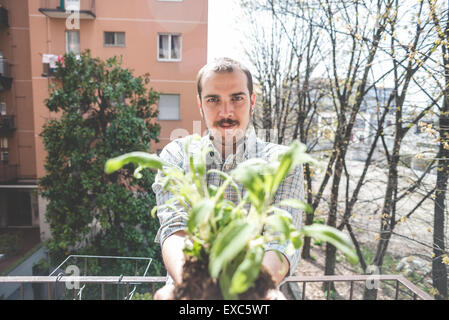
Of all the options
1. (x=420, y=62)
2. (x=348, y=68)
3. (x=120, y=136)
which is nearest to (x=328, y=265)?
(x=348, y=68)

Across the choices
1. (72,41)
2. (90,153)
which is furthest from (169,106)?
(90,153)

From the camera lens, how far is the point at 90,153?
5.51 m

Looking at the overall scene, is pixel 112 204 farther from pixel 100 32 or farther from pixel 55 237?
pixel 100 32

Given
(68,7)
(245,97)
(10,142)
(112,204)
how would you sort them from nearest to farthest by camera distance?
1. (245,97)
2. (112,204)
3. (68,7)
4. (10,142)

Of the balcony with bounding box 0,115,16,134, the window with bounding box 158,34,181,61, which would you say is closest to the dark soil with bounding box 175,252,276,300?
the window with bounding box 158,34,181,61

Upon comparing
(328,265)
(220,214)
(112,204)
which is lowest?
(328,265)

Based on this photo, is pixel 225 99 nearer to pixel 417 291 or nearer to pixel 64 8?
pixel 417 291

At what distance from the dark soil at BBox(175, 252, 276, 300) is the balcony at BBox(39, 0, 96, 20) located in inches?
361

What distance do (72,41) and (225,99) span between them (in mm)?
9196

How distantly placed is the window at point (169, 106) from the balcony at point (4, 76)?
18.1ft

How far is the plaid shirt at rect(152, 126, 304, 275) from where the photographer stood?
837mm

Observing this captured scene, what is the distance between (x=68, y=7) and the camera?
26.6 feet

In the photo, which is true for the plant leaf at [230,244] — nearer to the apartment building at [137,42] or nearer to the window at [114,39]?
the apartment building at [137,42]
